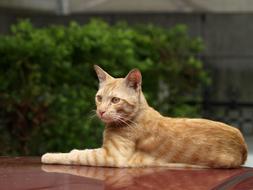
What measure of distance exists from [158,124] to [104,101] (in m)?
0.29

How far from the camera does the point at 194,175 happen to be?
2.89 m

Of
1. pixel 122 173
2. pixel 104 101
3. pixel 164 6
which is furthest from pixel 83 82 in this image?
pixel 122 173

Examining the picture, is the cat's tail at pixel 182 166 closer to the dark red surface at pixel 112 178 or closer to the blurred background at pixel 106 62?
the dark red surface at pixel 112 178

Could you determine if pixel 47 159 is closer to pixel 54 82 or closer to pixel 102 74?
pixel 102 74

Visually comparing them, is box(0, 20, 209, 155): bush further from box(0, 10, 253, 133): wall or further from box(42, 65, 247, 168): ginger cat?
box(42, 65, 247, 168): ginger cat

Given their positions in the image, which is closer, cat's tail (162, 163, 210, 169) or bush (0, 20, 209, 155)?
cat's tail (162, 163, 210, 169)

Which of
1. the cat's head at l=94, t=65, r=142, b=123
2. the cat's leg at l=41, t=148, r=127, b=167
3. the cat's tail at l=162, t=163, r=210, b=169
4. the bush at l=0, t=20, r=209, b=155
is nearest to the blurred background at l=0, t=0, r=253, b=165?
the bush at l=0, t=20, r=209, b=155

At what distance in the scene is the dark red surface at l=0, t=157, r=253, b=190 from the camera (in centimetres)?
243

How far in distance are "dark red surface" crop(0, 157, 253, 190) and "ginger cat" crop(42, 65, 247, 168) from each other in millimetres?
202

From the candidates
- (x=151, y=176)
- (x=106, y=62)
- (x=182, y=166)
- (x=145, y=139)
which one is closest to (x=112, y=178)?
(x=151, y=176)

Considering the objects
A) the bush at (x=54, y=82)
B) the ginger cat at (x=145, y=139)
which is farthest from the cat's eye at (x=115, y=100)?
the bush at (x=54, y=82)

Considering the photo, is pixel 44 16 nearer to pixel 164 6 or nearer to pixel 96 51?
pixel 164 6

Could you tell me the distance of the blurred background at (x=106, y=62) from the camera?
27.6 ft

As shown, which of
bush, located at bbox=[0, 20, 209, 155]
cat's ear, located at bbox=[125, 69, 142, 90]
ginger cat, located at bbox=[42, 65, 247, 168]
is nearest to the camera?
ginger cat, located at bbox=[42, 65, 247, 168]
